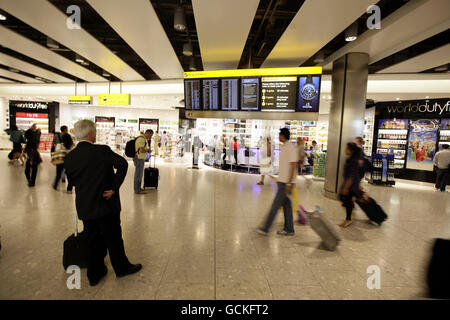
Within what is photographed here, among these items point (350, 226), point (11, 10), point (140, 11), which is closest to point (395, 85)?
point (350, 226)

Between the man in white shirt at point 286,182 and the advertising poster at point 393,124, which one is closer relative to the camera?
the man in white shirt at point 286,182

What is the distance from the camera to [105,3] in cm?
406

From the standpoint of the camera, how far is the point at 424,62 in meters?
6.17

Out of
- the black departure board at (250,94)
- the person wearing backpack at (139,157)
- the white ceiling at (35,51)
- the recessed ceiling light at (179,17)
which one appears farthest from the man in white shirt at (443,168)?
the white ceiling at (35,51)

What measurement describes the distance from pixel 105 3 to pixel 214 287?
4.96 m

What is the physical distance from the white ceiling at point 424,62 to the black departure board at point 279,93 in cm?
330

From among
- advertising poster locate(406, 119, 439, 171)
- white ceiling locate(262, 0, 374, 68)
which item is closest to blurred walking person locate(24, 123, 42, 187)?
white ceiling locate(262, 0, 374, 68)

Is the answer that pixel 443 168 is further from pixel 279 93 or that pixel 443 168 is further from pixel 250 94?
pixel 250 94

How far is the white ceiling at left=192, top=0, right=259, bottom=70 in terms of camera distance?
3896 millimetres

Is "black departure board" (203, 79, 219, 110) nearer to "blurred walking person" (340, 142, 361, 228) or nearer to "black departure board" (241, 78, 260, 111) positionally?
"black departure board" (241, 78, 260, 111)

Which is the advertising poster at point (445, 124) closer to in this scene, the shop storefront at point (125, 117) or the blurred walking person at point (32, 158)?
the blurred walking person at point (32, 158)

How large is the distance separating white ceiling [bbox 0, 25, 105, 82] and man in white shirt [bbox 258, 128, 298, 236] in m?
7.40

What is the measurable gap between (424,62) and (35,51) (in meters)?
11.4

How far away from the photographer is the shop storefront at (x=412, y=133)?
998 cm
